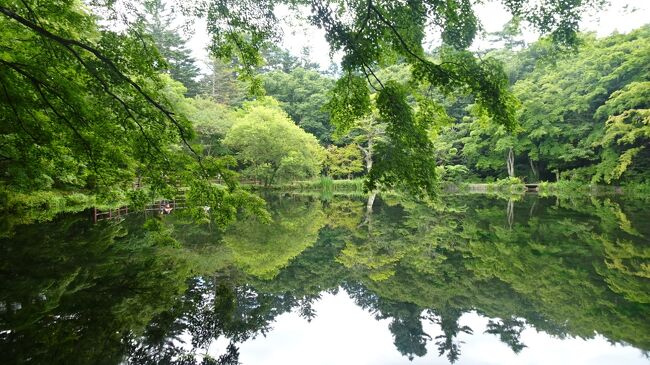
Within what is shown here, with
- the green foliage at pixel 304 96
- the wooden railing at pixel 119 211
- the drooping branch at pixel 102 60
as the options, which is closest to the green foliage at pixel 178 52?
the green foliage at pixel 304 96

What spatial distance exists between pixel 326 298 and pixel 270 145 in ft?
69.0

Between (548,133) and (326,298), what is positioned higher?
Result: (548,133)

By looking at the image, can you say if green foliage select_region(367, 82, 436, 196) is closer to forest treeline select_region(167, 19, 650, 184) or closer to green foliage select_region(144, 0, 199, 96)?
forest treeline select_region(167, 19, 650, 184)

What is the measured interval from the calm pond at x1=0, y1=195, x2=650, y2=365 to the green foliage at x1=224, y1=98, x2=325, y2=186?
16424mm

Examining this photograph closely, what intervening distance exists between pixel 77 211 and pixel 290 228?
28.0ft

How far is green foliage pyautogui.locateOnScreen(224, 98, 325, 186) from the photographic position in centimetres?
2512

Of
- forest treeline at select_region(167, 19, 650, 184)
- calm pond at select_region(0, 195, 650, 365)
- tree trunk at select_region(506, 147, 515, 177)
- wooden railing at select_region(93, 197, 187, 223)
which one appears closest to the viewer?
calm pond at select_region(0, 195, 650, 365)

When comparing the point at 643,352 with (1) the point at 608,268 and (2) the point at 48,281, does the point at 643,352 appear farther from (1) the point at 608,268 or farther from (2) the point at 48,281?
(2) the point at 48,281

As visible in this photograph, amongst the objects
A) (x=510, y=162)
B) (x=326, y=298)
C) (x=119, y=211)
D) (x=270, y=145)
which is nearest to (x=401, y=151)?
(x=326, y=298)

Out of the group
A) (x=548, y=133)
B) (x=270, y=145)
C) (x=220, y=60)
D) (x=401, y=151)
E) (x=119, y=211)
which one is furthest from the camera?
(x=548, y=133)

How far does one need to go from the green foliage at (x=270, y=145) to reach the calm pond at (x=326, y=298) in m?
16.4

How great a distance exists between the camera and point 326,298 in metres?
5.38

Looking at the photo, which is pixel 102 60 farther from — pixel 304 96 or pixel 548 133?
pixel 304 96

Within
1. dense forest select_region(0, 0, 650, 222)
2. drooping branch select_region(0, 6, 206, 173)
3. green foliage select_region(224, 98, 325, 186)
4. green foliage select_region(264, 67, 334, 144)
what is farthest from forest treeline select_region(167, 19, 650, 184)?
drooping branch select_region(0, 6, 206, 173)
